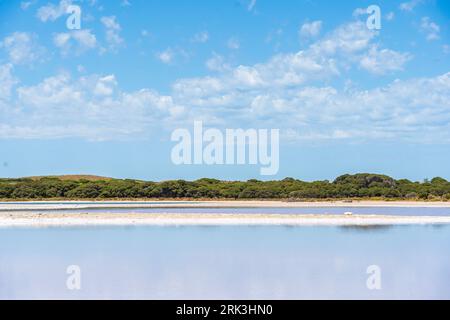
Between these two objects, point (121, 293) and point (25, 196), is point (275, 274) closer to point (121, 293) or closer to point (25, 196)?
point (121, 293)

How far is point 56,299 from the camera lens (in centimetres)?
1528

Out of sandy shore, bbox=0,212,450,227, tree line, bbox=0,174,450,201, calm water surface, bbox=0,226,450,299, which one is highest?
tree line, bbox=0,174,450,201

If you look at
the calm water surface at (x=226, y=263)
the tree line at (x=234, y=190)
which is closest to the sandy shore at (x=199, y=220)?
the calm water surface at (x=226, y=263)

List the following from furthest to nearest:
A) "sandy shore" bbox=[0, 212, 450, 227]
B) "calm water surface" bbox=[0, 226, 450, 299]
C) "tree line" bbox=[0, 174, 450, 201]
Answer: "tree line" bbox=[0, 174, 450, 201], "sandy shore" bbox=[0, 212, 450, 227], "calm water surface" bbox=[0, 226, 450, 299]

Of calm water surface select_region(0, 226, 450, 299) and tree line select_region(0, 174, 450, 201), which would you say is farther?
tree line select_region(0, 174, 450, 201)

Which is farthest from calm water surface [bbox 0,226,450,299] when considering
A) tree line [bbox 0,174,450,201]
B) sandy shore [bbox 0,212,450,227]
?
tree line [bbox 0,174,450,201]

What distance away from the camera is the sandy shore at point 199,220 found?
113 ft

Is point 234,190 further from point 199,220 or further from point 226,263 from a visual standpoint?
point 226,263

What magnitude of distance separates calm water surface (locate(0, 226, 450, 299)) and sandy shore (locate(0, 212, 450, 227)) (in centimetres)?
339

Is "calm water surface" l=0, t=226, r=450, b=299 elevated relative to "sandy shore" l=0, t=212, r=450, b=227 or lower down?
lower down

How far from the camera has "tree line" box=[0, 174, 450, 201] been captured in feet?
234

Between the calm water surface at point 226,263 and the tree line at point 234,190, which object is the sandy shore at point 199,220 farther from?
the tree line at point 234,190

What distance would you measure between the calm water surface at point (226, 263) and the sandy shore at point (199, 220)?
3394 mm

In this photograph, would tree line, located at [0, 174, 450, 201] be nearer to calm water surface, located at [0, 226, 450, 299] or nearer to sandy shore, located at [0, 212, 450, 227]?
sandy shore, located at [0, 212, 450, 227]
